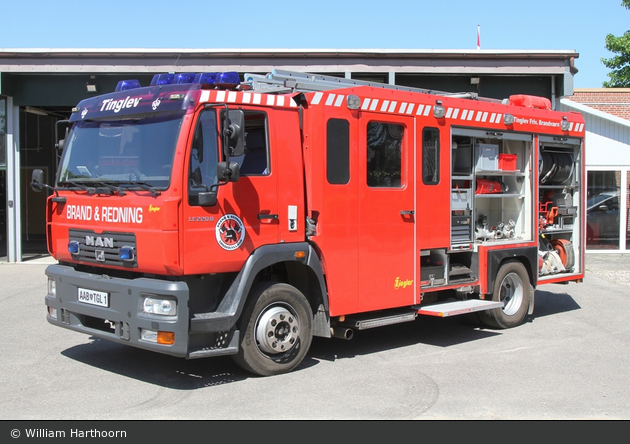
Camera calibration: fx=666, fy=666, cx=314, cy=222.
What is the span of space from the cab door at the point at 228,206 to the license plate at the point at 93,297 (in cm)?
97

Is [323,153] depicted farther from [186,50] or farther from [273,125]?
[186,50]

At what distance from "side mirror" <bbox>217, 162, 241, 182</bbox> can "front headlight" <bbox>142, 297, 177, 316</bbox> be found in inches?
45.9

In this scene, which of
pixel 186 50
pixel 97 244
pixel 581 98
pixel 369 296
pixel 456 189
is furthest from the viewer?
pixel 581 98

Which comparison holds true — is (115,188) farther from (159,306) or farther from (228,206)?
(159,306)

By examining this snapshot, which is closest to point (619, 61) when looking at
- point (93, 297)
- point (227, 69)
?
point (227, 69)

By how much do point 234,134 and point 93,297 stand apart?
6.91ft

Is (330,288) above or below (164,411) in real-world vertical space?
above

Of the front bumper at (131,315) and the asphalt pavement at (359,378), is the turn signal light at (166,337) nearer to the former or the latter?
the front bumper at (131,315)

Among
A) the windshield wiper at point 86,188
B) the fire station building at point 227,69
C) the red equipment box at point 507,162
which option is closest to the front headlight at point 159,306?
the windshield wiper at point 86,188

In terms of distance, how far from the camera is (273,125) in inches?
258

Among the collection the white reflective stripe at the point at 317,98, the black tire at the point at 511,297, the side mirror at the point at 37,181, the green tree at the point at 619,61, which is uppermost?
the green tree at the point at 619,61

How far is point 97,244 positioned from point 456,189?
4.53 metres

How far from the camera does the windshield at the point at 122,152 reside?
19.7 ft

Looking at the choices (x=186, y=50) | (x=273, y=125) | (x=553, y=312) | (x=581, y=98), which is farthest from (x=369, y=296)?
(x=581, y=98)
